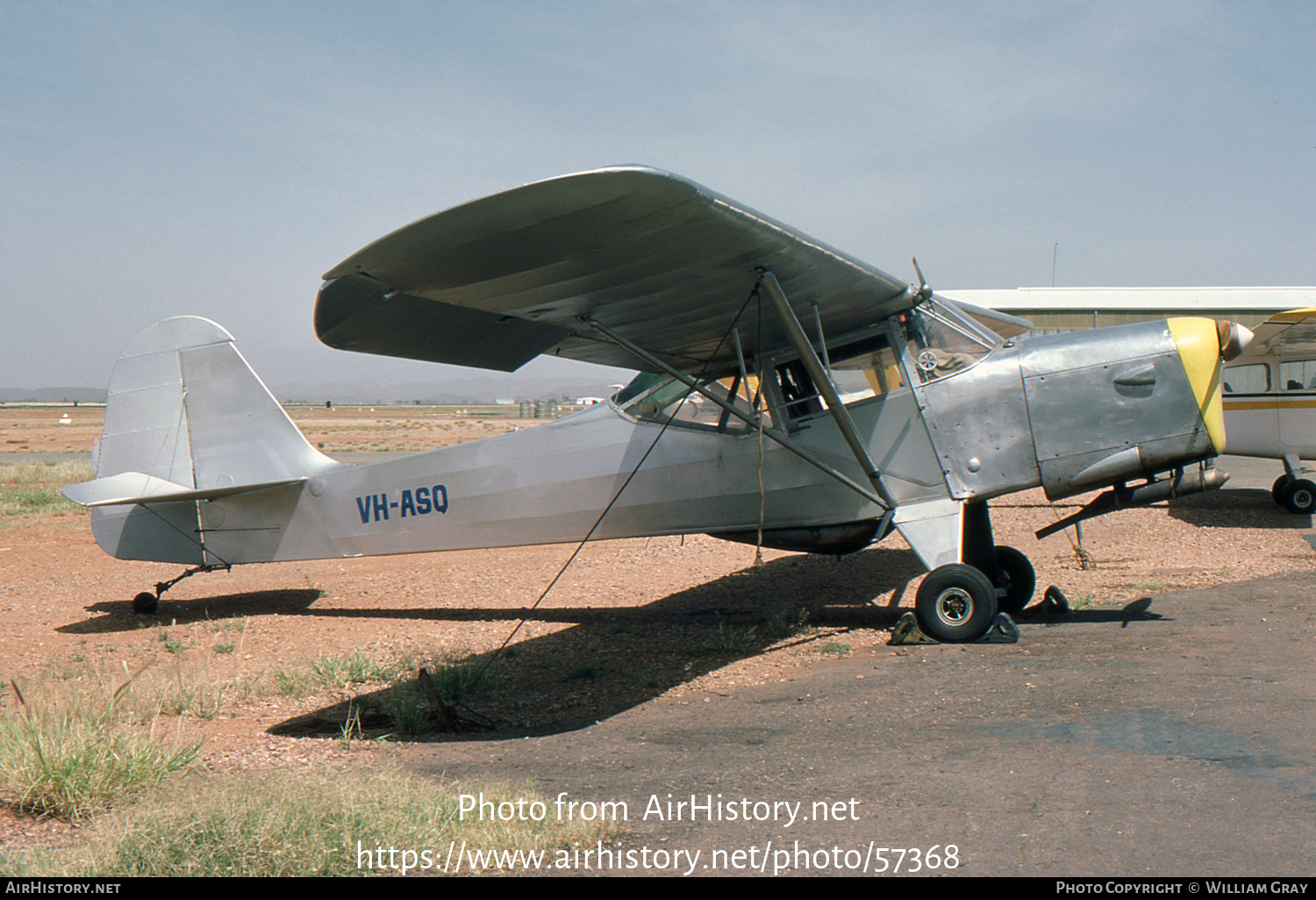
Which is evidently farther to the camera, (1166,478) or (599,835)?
(1166,478)

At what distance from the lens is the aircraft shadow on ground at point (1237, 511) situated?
1323 centimetres

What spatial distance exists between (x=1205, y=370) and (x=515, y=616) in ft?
21.6

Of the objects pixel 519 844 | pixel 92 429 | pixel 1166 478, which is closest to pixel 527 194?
pixel 519 844

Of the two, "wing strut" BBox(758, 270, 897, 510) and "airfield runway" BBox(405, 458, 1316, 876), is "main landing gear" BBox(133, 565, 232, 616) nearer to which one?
"airfield runway" BBox(405, 458, 1316, 876)

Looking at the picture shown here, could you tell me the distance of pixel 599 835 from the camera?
344cm

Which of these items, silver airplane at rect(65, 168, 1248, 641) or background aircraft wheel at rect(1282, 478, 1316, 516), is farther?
background aircraft wheel at rect(1282, 478, 1316, 516)

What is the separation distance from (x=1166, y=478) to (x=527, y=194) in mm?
5896

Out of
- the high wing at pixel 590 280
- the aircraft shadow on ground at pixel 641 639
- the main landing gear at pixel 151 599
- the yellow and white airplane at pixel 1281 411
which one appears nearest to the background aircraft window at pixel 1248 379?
the yellow and white airplane at pixel 1281 411

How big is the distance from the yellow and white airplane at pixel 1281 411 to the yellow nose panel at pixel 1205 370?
9.29 metres

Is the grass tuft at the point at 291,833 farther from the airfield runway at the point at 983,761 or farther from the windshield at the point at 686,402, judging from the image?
the windshield at the point at 686,402

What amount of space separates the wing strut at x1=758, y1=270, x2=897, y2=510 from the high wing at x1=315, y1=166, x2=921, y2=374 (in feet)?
0.46

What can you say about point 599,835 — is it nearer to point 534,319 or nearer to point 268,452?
point 534,319

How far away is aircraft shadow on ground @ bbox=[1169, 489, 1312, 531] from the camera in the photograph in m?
13.2

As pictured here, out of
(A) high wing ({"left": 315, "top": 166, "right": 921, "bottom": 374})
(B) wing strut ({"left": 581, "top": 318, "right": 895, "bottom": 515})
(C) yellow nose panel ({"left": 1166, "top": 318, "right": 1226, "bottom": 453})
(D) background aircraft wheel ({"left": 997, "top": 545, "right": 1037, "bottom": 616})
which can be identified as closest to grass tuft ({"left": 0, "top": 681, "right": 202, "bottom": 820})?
(A) high wing ({"left": 315, "top": 166, "right": 921, "bottom": 374})
